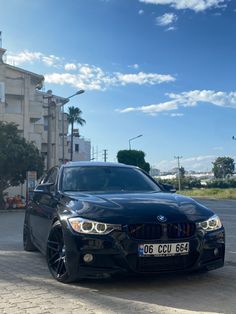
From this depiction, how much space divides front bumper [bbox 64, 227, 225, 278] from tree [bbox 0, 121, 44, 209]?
2105cm

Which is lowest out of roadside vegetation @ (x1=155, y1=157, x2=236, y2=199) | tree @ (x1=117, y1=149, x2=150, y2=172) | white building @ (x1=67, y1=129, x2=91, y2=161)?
roadside vegetation @ (x1=155, y1=157, x2=236, y2=199)

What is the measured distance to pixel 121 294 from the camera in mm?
5188

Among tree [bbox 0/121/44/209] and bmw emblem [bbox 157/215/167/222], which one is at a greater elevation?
tree [bbox 0/121/44/209]

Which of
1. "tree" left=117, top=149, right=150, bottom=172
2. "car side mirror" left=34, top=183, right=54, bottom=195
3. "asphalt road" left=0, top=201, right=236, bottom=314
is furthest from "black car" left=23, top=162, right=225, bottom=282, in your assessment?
"tree" left=117, top=149, right=150, bottom=172

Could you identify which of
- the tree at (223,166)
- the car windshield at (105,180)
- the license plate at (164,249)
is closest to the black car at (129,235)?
the license plate at (164,249)

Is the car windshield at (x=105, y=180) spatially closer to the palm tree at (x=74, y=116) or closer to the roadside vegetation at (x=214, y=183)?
the roadside vegetation at (x=214, y=183)

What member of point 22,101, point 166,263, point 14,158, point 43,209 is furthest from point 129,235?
point 22,101

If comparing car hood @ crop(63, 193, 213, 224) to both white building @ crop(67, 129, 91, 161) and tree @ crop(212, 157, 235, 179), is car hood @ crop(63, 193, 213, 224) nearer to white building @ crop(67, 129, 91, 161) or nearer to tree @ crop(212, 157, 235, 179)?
white building @ crop(67, 129, 91, 161)

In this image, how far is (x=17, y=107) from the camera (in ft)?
141

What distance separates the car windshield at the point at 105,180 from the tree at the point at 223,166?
453 ft

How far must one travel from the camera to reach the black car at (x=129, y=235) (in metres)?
5.22

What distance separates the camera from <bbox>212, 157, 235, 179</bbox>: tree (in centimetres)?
14275

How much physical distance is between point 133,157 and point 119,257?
62602 millimetres

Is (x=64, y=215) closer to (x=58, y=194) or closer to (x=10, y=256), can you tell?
(x=58, y=194)
